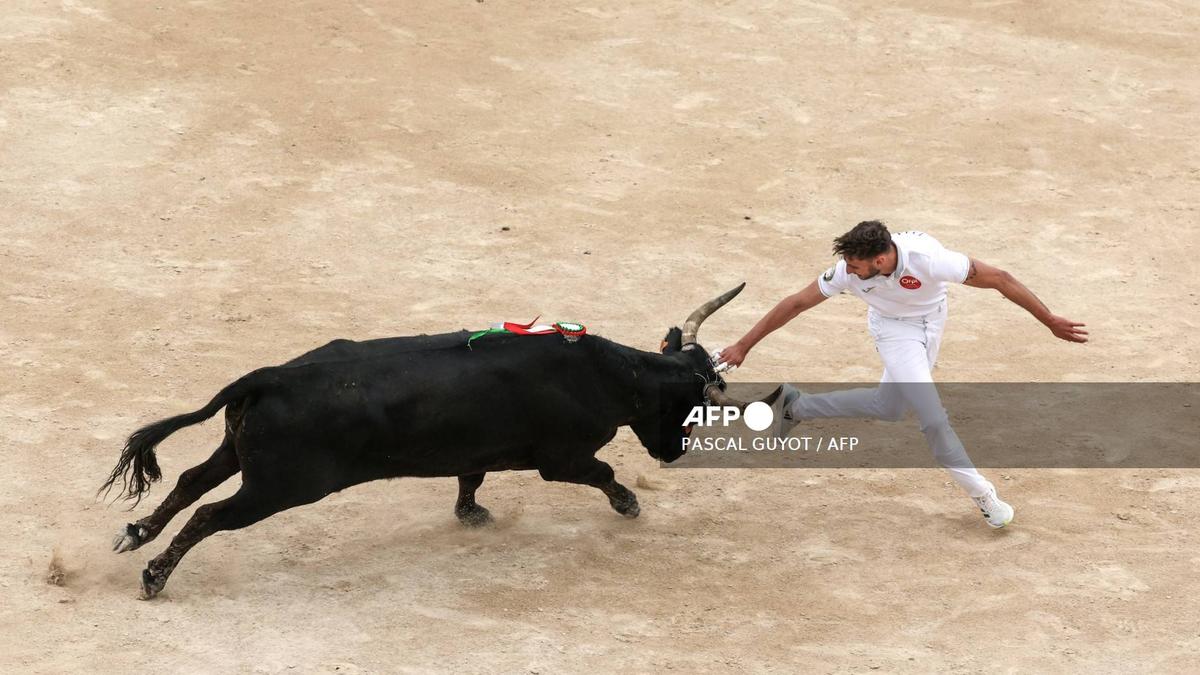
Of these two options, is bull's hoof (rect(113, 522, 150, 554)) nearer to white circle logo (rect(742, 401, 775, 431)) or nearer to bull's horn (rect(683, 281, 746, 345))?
bull's horn (rect(683, 281, 746, 345))

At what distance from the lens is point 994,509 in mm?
8492

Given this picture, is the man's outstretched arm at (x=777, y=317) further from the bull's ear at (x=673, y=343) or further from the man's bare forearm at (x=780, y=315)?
the bull's ear at (x=673, y=343)

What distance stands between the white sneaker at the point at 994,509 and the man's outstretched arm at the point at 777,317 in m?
1.42

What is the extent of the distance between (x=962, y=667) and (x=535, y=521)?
2610 mm

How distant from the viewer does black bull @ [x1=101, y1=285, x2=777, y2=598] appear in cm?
745

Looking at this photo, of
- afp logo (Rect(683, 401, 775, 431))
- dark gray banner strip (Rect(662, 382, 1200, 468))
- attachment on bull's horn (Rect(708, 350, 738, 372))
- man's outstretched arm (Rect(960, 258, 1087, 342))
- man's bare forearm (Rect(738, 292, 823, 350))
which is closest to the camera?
man's outstretched arm (Rect(960, 258, 1087, 342))

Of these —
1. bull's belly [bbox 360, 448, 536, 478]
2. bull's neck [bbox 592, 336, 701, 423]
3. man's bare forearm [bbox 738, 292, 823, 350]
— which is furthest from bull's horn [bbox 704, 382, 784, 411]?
bull's belly [bbox 360, 448, 536, 478]

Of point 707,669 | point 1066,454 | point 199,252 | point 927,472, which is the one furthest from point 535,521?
point 199,252

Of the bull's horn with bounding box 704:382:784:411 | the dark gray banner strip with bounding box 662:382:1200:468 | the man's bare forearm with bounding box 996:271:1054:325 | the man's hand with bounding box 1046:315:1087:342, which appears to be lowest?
the dark gray banner strip with bounding box 662:382:1200:468

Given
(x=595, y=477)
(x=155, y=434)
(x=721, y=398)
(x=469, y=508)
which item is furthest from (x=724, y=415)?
(x=155, y=434)

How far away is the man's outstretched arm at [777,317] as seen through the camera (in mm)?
8547

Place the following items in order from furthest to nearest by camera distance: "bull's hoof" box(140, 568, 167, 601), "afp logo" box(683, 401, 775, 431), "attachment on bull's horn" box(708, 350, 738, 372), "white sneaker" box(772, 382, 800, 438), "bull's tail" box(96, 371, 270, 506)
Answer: "white sneaker" box(772, 382, 800, 438)
"attachment on bull's horn" box(708, 350, 738, 372)
"afp logo" box(683, 401, 775, 431)
"bull's hoof" box(140, 568, 167, 601)
"bull's tail" box(96, 371, 270, 506)

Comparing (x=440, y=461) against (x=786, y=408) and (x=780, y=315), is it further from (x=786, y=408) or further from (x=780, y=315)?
(x=786, y=408)

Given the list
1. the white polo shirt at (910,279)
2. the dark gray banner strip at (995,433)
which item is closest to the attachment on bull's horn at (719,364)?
the dark gray banner strip at (995,433)
